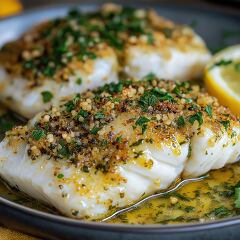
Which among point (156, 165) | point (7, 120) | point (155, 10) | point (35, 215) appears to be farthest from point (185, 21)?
point (35, 215)

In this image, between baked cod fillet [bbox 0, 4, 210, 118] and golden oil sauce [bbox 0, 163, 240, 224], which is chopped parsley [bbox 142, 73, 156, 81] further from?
golden oil sauce [bbox 0, 163, 240, 224]

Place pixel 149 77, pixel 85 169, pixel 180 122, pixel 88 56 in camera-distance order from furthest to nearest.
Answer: pixel 88 56 < pixel 149 77 < pixel 180 122 < pixel 85 169

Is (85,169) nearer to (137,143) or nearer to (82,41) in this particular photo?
(137,143)

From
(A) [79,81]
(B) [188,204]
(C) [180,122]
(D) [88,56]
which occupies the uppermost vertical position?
(C) [180,122]

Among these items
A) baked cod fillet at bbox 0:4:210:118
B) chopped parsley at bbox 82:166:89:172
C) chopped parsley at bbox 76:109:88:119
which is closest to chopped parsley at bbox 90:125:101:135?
chopped parsley at bbox 76:109:88:119

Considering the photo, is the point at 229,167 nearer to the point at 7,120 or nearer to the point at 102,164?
the point at 102,164


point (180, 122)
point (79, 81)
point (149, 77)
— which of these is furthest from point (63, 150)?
point (149, 77)
